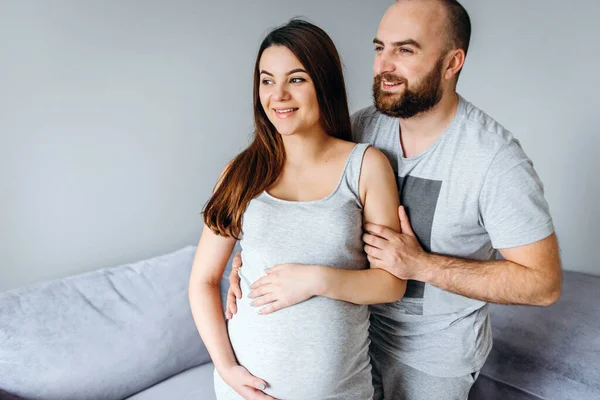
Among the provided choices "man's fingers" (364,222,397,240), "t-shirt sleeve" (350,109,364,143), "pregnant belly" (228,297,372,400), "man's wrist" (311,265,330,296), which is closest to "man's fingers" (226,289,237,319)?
"pregnant belly" (228,297,372,400)

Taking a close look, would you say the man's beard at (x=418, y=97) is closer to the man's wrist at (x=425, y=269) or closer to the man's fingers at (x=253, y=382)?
the man's wrist at (x=425, y=269)

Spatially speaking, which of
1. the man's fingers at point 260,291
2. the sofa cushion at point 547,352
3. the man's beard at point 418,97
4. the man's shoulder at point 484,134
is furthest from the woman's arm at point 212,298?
the sofa cushion at point 547,352

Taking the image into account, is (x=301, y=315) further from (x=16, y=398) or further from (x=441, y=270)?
(x=16, y=398)

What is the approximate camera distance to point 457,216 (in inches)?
49.7

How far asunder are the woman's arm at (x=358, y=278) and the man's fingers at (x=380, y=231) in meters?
0.01

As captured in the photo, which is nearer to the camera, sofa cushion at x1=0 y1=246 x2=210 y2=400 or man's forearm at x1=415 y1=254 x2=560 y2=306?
man's forearm at x1=415 y1=254 x2=560 y2=306

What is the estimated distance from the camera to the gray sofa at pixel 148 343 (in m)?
1.50

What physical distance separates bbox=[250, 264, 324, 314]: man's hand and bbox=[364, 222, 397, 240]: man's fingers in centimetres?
18

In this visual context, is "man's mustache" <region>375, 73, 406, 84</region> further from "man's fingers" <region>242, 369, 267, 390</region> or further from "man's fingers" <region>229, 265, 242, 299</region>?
"man's fingers" <region>242, 369, 267, 390</region>

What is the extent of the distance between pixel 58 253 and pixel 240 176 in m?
0.83

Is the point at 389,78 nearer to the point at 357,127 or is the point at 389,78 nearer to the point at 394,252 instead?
the point at 357,127

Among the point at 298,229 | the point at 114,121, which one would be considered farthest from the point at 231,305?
the point at 114,121

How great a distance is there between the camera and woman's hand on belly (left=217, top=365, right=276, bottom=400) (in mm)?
1155

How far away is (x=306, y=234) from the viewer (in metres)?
1.16
